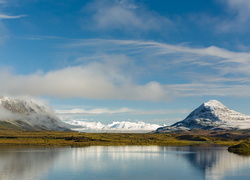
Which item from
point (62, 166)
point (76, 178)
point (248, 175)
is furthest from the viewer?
point (62, 166)

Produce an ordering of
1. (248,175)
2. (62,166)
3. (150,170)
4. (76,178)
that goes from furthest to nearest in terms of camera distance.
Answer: (62,166) < (150,170) < (248,175) < (76,178)

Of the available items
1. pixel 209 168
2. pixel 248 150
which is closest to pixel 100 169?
pixel 209 168

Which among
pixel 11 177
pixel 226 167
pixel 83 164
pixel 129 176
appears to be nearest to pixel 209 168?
pixel 226 167

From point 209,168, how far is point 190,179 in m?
23.8

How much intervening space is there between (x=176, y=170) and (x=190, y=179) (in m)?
15.4

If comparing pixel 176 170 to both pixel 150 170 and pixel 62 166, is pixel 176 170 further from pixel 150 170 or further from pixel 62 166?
pixel 62 166

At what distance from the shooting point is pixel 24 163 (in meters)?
105

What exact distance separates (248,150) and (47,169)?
108 m

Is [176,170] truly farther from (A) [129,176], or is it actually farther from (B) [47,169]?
(B) [47,169]

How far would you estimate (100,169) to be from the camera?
93.2 meters

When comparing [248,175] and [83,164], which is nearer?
[248,175]

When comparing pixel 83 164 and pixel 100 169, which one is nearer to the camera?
pixel 100 169

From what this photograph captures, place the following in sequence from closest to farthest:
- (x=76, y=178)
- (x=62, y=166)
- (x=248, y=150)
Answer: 1. (x=76, y=178)
2. (x=62, y=166)
3. (x=248, y=150)

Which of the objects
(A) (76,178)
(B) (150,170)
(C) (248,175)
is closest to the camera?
(A) (76,178)
